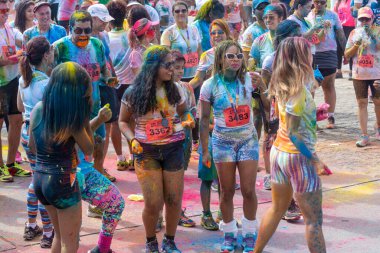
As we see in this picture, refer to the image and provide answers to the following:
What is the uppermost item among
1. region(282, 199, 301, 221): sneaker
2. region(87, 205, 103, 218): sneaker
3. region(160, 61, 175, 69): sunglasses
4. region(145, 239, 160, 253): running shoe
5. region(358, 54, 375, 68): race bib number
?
region(160, 61, 175, 69): sunglasses

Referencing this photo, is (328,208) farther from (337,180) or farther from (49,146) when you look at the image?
(49,146)

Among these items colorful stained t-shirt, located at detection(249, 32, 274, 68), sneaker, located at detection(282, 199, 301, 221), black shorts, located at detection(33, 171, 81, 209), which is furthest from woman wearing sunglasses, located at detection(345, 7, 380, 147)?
black shorts, located at detection(33, 171, 81, 209)

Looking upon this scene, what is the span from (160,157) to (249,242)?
109 cm

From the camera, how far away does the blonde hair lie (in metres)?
5.97

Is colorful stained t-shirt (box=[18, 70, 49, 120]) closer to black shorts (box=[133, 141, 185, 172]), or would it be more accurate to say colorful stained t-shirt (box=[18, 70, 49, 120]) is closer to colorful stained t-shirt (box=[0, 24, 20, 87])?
black shorts (box=[133, 141, 185, 172])

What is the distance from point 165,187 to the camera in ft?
21.4

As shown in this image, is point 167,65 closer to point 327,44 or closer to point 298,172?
point 298,172

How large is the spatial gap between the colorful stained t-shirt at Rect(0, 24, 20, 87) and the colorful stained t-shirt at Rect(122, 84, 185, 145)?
9.98ft

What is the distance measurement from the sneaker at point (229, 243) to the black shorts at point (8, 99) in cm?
353

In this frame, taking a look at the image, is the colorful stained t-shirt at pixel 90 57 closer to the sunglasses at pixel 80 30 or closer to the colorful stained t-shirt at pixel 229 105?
the sunglasses at pixel 80 30

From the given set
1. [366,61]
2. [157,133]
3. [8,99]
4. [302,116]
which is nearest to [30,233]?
[157,133]

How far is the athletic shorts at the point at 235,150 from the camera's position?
261 inches

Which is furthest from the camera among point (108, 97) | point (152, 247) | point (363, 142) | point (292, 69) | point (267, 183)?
point (363, 142)

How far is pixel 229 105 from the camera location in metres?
6.70
